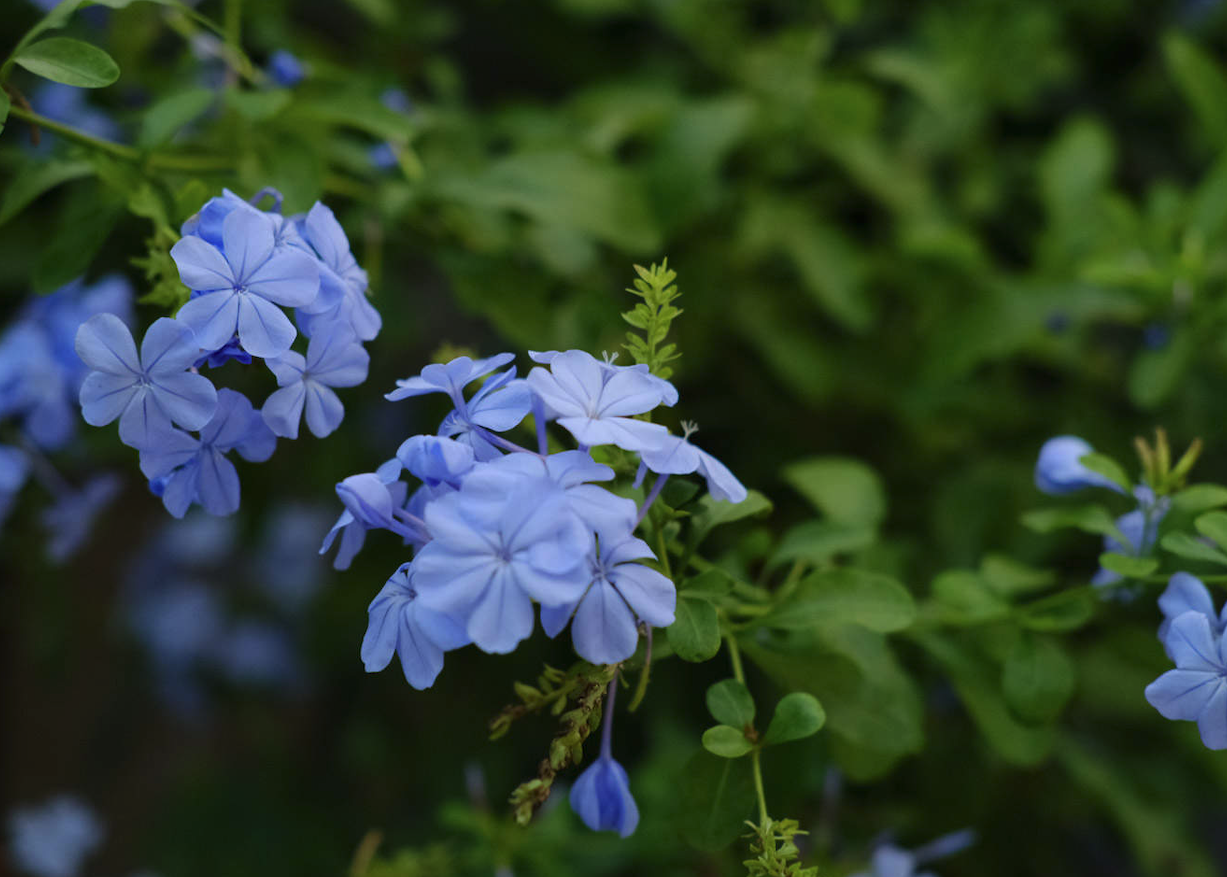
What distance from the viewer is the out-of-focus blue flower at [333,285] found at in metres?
0.69

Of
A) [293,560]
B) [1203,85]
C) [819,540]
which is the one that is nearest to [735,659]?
[819,540]

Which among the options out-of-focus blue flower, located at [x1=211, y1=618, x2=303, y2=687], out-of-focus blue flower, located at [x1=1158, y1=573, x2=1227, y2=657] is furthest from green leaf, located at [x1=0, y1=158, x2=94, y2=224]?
out-of-focus blue flower, located at [x1=211, y1=618, x2=303, y2=687]

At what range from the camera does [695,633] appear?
635 millimetres

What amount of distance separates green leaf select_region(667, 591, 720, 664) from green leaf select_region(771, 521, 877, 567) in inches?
8.9

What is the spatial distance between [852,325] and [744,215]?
223 millimetres

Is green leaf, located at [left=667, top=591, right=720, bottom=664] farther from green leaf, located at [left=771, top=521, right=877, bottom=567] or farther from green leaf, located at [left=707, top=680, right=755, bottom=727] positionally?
green leaf, located at [left=771, top=521, right=877, bottom=567]

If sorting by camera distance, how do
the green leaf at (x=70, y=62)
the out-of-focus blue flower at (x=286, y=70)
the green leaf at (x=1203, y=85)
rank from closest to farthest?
the green leaf at (x=70, y=62) < the out-of-focus blue flower at (x=286, y=70) < the green leaf at (x=1203, y=85)

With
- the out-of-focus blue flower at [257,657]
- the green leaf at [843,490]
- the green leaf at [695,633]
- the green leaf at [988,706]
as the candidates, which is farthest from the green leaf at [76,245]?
the out-of-focus blue flower at [257,657]

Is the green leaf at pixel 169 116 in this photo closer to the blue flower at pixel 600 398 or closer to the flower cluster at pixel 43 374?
the flower cluster at pixel 43 374

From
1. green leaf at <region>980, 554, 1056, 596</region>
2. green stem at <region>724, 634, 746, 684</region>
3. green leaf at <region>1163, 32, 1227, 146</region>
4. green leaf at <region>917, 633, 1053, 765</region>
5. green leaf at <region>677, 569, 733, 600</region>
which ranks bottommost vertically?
green leaf at <region>917, 633, 1053, 765</region>

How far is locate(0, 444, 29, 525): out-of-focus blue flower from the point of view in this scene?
0.95 metres

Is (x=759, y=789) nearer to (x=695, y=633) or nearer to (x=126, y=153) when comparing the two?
(x=695, y=633)

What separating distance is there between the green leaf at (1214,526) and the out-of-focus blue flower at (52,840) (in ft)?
5.35

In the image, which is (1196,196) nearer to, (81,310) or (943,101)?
(943,101)
